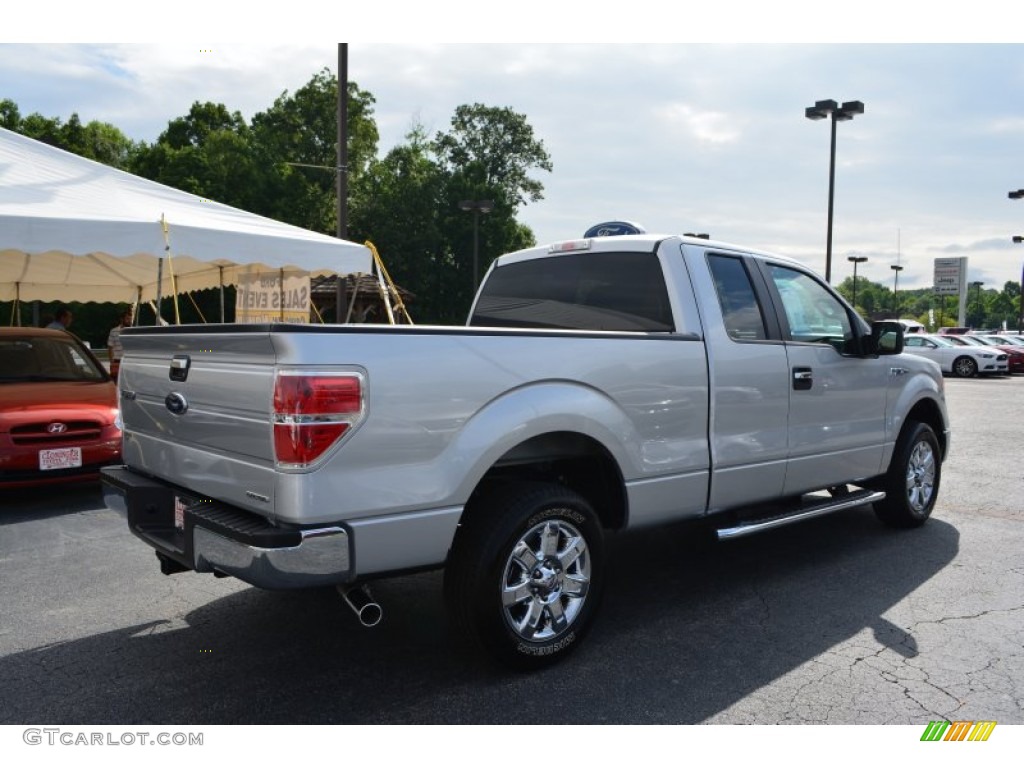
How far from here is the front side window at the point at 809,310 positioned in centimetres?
486

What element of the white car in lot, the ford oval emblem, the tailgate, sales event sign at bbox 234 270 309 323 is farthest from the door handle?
the white car in lot

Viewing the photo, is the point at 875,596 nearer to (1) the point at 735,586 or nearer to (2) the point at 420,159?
(1) the point at 735,586

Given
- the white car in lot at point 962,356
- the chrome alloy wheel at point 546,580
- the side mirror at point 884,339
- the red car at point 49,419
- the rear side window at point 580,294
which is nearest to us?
the chrome alloy wheel at point 546,580

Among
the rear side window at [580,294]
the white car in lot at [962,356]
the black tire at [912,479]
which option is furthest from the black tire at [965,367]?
the rear side window at [580,294]

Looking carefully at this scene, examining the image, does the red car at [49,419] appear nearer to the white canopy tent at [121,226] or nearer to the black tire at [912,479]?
the white canopy tent at [121,226]

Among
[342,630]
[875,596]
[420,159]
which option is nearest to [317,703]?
[342,630]

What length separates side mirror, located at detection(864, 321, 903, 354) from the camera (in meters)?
5.16

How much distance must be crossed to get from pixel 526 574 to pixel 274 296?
8725 mm

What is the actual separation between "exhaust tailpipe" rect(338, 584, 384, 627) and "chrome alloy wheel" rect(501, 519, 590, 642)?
537 millimetres

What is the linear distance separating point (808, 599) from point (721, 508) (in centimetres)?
72

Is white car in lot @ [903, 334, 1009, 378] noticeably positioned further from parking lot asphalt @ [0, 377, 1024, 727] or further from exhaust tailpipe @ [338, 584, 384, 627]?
exhaust tailpipe @ [338, 584, 384, 627]

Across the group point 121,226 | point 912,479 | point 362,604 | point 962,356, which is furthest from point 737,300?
point 962,356

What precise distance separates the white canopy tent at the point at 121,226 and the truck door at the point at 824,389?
5959 millimetres

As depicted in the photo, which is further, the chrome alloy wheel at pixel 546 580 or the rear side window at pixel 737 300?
the rear side window at pixel 737 300
